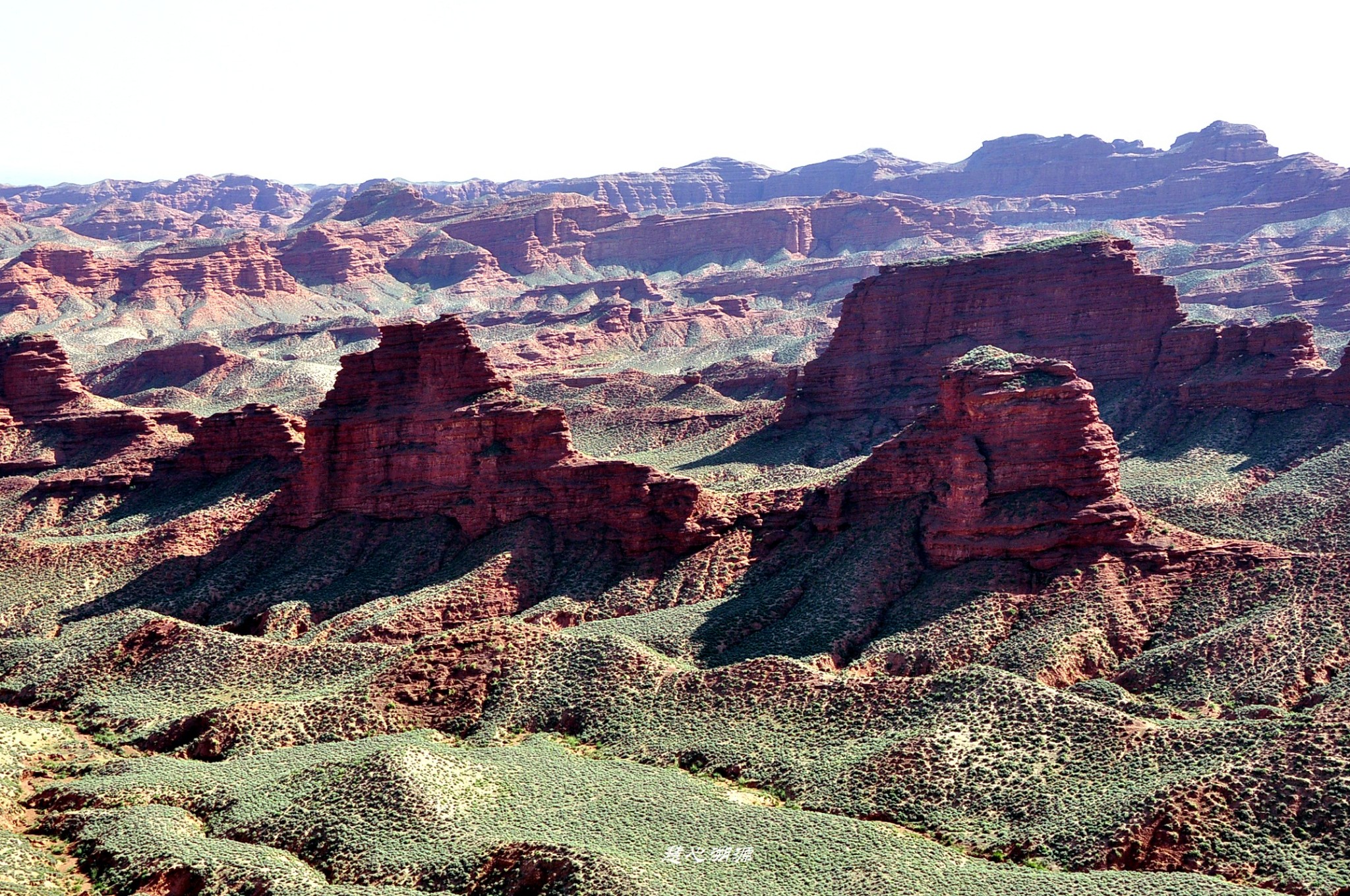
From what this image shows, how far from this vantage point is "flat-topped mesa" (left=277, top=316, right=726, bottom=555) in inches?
2842

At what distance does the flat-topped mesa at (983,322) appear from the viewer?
10406 cm

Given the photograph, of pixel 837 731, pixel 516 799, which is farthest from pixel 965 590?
pixel 516 799

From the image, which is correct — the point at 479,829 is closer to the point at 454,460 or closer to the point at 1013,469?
the point at 1013,469

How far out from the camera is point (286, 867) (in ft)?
A: 146

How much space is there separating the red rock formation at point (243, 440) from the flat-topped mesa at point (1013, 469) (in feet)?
142

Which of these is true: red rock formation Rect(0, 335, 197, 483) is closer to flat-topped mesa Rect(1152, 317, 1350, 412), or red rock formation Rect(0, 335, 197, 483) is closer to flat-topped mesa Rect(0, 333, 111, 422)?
flat-topped mesa Rect(0, 333, 111, 422)

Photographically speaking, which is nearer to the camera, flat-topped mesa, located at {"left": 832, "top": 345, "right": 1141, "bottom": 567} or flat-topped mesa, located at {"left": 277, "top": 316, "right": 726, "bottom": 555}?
flat-topped mesa, located at {"left": 832, "top": 345, "right": 1141, "bottom": 567}

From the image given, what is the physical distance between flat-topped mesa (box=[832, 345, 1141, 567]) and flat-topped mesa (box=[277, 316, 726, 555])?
12.7m

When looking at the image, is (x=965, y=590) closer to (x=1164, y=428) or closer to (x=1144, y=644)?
(x=1144, y=644)

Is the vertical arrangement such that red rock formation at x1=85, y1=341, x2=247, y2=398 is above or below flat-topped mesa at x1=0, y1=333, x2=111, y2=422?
below

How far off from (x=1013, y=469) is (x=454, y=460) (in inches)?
1274

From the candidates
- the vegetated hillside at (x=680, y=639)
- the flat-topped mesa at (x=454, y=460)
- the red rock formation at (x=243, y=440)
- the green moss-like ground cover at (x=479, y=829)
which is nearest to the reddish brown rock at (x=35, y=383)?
the vegetated hillside at (x=680, y=639)

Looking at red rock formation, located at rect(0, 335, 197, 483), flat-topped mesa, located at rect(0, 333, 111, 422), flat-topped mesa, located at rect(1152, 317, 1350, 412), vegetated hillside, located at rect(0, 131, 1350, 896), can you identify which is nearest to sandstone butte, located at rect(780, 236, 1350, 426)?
flat-topped mesa, located at rect(1152, 317, 1350, 412)

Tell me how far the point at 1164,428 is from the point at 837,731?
53.2 m
